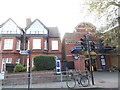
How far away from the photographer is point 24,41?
59.6ft

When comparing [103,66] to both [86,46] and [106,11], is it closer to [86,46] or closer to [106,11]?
[86,46]

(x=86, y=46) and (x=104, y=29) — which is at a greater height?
(x=104, y=29)

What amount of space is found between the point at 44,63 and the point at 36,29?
9.07 meters

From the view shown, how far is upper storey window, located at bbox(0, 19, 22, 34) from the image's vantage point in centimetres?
1758

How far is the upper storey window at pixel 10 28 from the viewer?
17578 mm

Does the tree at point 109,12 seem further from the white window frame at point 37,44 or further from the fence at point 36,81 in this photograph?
the white window frame at point 37,44

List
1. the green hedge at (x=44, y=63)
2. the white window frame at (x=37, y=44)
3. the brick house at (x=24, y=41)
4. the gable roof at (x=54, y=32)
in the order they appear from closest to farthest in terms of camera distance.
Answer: the green hedge at (x=44, y=63) < the brick house at (x=24, y=41) < the white window frame at (x=37, y=44) < the gable roof at (x=54, y=32)

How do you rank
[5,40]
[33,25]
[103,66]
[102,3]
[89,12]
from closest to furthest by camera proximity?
[102,3] < [89,12] < [5,40] < [33,25] < [103,66]

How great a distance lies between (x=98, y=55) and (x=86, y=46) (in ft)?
41.2

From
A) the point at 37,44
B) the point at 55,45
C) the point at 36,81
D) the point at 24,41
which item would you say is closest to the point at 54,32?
the point at 55,45

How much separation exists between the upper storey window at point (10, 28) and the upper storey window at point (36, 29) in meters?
2.01

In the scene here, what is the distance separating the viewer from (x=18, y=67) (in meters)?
11.0

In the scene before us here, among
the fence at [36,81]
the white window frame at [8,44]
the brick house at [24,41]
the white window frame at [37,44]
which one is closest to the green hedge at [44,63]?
the fence at [36,81]

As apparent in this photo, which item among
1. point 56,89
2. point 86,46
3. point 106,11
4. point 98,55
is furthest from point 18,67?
point 98,55
